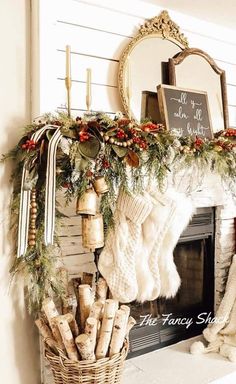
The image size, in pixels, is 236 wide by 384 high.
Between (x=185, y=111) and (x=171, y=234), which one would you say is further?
(x=185, y=111)

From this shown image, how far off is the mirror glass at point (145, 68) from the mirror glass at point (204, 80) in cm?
10

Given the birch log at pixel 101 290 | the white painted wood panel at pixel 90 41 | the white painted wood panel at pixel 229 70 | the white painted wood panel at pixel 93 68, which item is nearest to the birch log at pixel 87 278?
the birch log at pixel 101 290

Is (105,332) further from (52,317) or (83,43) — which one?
(83,43)

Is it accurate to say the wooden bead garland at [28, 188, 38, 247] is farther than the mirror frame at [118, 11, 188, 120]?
No

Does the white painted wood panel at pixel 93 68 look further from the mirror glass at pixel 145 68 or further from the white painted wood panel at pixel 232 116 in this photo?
the white painted wood panel at pixel 232 116

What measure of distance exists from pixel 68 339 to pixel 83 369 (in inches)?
4.5

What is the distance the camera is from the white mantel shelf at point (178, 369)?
1689 millimetres

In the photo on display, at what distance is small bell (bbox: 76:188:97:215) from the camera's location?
1.39 metres

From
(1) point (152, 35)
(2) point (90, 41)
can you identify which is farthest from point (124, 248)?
(1) point (152, 35)

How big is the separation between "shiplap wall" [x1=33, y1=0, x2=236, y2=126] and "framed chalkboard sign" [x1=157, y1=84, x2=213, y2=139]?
21cm

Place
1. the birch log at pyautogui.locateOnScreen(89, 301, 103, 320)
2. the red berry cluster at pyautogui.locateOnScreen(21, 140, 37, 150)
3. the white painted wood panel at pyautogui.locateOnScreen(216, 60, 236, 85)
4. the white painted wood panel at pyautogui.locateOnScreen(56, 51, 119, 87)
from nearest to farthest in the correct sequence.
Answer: the red berry cluster at pyautogui.locateOnScreen(21, 140, 37, 150)
the birch log at pyautogui.locateOnScreen(89, 301, 103, 320)
the white painted wood panel at pyautogui.locateOnScreen(56, 51, 119, 87)
the white painted wood panel at pyautogui.locateOnScreen(216, 60, 236, 85)

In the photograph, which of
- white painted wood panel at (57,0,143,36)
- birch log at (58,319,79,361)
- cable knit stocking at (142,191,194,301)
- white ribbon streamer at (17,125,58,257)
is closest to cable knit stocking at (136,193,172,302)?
cable knit stocking at (142,191,194,301)

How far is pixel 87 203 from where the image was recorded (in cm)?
139

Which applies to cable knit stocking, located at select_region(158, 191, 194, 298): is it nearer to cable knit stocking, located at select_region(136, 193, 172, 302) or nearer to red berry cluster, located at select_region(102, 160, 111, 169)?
cable knit stocking, located at select_region(136, 193, 172, 302)
